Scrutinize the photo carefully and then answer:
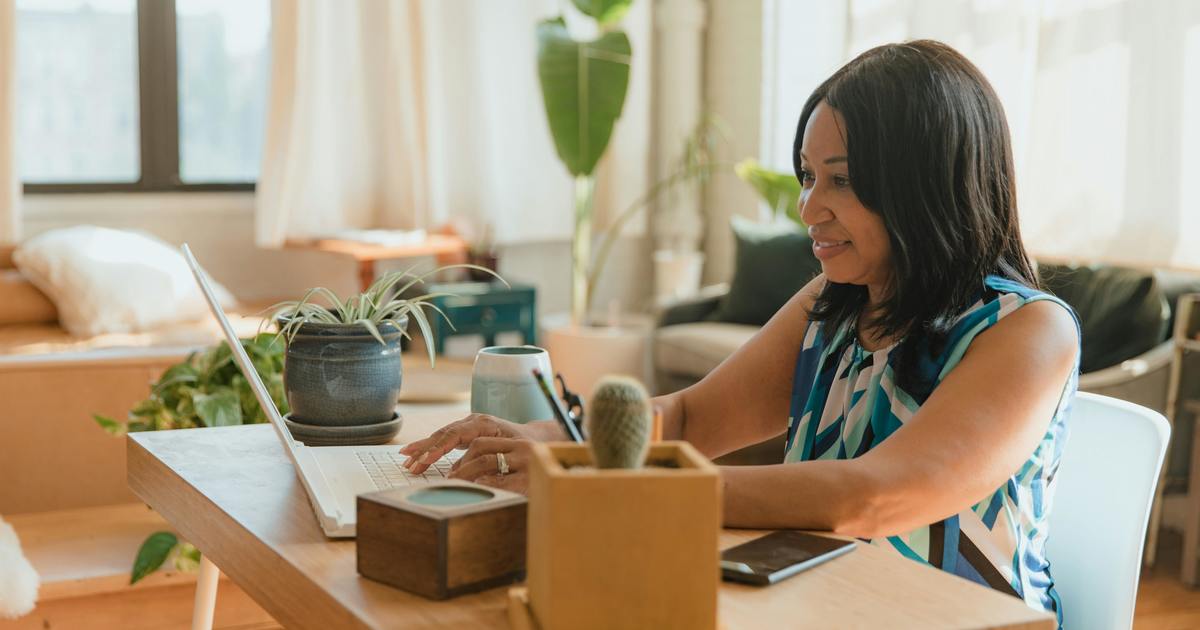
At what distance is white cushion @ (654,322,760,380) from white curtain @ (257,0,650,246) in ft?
3.85

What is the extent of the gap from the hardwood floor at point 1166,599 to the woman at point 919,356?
1694mm

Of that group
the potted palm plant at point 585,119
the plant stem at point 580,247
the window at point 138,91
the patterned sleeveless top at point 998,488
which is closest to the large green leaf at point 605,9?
the potted palm plant at point 585,119

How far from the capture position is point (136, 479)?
1.43m

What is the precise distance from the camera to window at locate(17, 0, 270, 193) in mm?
4691

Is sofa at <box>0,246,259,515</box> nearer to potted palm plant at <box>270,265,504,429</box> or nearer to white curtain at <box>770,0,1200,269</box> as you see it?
potted palm plant at <box>270,265,504,429</box>

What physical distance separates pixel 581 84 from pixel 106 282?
1.75m

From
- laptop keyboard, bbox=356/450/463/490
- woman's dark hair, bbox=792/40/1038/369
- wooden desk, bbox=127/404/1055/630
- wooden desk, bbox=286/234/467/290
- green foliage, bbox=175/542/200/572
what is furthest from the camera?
wooden desk, bbox=286/234/467/290

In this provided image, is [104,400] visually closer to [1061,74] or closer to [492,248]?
[492,248]

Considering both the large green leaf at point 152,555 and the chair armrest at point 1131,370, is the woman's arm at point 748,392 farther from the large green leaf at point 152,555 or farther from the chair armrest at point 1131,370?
the chair armrest at point 1131,370

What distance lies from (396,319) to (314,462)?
247mm

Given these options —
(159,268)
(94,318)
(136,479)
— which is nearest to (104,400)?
(94,318)

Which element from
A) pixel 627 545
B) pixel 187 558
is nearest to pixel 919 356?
pixel 627 545

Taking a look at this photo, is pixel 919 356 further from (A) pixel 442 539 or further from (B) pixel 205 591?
(B) pixel 205 591

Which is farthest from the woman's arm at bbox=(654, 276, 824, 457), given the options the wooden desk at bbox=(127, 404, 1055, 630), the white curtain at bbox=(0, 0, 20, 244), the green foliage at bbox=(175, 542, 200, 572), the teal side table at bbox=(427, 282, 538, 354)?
the white curtain at bbox=(0, 0, 20, 244)
